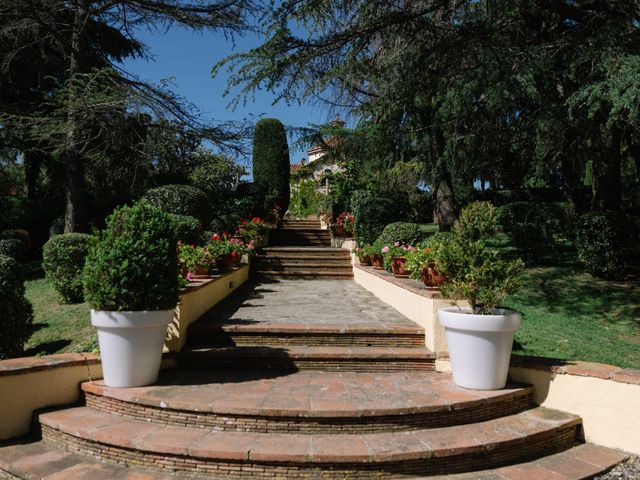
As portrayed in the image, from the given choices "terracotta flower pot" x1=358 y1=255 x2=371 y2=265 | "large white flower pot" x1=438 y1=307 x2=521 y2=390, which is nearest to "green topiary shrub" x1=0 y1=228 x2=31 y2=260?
"terracotta flower pot" x1=358 y1=255 x2=371 y2=265

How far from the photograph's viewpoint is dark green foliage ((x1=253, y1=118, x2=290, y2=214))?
1836cm

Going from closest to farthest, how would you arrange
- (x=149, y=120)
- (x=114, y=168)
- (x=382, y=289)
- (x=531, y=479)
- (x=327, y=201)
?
(x=531, y=479) < (x=382, y=289) < (x=149, y=120) < (x=114, y=168) < (x=327, y=201)

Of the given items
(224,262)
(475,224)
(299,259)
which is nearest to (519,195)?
(299,259)

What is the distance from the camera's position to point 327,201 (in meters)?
16.6

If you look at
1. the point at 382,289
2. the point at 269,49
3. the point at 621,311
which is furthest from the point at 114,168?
the point at 621,311

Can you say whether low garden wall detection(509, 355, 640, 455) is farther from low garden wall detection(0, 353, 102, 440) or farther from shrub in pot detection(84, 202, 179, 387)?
low garden wall detection(0, 353, 102, 440)

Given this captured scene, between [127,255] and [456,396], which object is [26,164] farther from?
[456,396]

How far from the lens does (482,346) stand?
3.76 m

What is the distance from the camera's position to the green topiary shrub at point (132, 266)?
3643 mm

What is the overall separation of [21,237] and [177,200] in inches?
331

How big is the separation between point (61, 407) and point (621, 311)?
8.01 m

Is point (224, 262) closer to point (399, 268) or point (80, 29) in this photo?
point (399, 268)

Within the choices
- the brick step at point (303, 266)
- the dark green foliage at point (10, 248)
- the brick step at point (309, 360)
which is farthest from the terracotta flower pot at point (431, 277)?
the dark green foliage at point (10, 248)

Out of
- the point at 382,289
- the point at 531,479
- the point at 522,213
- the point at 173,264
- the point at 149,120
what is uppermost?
the point at 149,120
